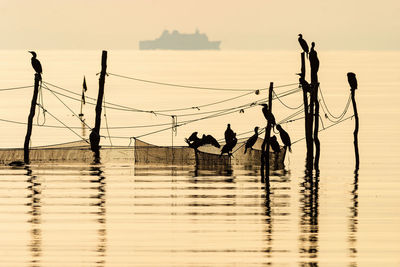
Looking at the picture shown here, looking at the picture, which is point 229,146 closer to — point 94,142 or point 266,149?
point 266,149

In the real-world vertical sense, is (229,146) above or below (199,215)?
above

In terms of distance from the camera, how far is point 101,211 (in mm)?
22875

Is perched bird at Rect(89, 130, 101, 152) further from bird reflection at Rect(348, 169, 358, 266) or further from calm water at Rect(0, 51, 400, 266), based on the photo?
bird reflection at Rect(348, 169, 358, 266)

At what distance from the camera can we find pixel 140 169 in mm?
31906

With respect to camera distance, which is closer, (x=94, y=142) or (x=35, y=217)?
(x=35, y=217)

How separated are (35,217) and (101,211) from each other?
4.87 feet

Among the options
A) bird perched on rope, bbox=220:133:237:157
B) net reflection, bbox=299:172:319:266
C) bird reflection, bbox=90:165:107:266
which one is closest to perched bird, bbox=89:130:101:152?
bird reflection, bbox=90:165:107:266

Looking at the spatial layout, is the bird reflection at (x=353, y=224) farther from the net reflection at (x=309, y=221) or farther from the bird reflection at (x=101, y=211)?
the bird reflection at (x=101, y=211)

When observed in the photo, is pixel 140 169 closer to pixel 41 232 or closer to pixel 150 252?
pixel 41 232

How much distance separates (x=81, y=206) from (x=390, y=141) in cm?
2531

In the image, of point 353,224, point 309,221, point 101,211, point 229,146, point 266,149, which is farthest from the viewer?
point 229,146

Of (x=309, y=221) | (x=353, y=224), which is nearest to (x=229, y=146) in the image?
(x=309, y=221)

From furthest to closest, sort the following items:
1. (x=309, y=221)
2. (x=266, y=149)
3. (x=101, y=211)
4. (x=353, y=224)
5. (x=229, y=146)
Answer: (x=229, y=146) < (x=266, y=149) < (x=101, y=211) < (x=309, y=221) < (x=353, y=224)

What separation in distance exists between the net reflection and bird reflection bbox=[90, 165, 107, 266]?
318 cm
